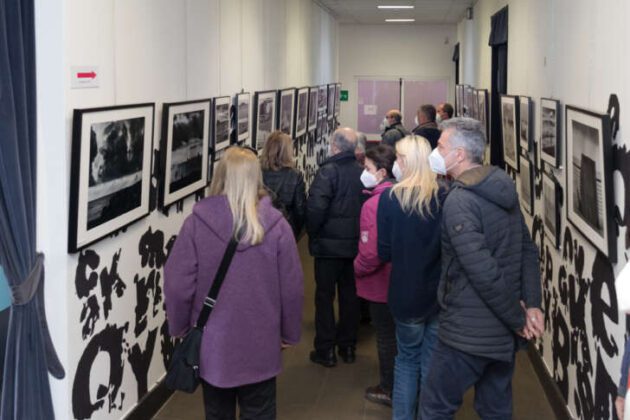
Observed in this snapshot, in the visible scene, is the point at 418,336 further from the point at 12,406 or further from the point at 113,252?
the point at 12,406

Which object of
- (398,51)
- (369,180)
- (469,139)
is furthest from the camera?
(398,51)

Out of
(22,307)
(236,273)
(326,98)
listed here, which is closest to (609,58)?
(236,273)

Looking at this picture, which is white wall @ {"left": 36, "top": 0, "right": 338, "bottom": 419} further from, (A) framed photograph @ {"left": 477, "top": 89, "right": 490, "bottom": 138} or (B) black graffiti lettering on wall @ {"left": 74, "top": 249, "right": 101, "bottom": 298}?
(A) framed photograph @ {"left": 477, "top": 89, "right": 490, "bottom": 138}

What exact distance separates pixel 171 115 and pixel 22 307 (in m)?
1.75

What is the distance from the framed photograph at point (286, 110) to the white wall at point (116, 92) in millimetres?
1917

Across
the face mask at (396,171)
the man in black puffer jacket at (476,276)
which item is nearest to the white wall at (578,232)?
the man in black puffer jacket at (476,276)

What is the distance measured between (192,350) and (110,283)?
841 millimetres

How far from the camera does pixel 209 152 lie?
5.84 meters

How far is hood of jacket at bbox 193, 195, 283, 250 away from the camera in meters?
3.36

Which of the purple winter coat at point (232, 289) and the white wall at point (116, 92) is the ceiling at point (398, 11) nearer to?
the white wall at point (116, 92)

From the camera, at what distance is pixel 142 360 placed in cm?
465

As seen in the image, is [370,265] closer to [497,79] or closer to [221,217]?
[221,217]

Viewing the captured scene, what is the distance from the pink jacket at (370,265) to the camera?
4492 mm

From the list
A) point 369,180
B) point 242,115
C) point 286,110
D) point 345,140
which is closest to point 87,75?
point 369,180
